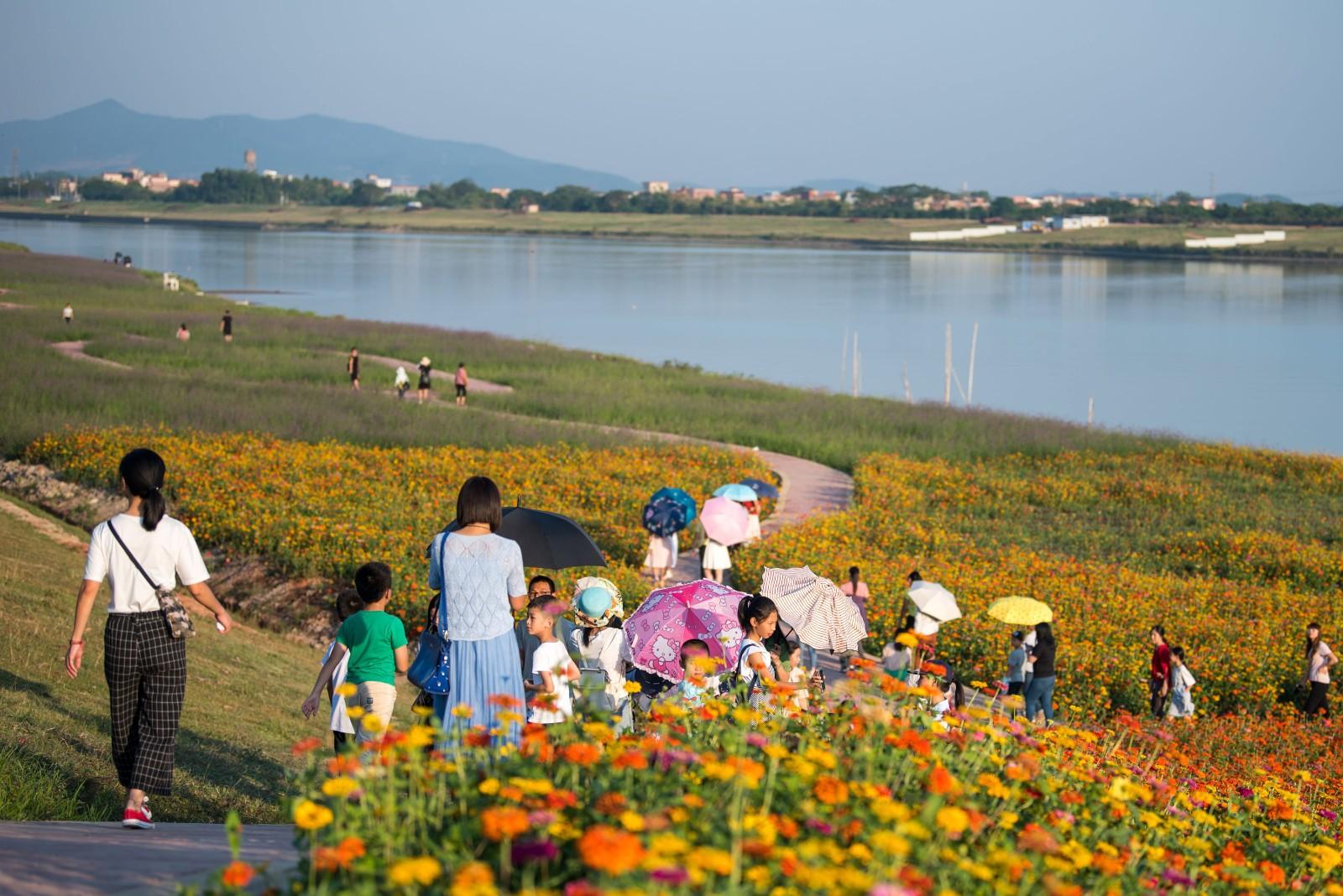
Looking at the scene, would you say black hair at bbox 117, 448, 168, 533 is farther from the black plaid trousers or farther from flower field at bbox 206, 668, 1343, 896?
flower field at bbox 206, 668, 1343, 896

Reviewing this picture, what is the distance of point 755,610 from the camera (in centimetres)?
745

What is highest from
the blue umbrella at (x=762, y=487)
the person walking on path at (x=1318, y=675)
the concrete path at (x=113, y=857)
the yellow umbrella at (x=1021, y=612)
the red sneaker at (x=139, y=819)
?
the concrete path at (x=113, y=857)

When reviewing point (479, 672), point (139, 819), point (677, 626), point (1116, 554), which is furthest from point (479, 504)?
point (1116, 554)

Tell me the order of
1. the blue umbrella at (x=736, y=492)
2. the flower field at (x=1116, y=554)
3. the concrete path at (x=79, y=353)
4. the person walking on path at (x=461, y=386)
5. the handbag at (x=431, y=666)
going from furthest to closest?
the concrete path at (x=79, y=353), the person walking on path at (x=461, y=386), the blue umbrella at (x=736, y=492), the flower field at (x=1116, y=554), the handbag at (x=431, y=666)

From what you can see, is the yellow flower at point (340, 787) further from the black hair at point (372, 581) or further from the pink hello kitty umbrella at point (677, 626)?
the pink hello kitty umbrella at point (677, 626)

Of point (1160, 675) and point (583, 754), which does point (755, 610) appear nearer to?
point (583, 754)

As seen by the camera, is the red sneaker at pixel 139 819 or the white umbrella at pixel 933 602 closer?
the red sneaker at pixel 139 819

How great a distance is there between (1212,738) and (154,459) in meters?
10.2

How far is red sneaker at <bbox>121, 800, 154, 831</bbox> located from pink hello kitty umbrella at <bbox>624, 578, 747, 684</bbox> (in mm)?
3043

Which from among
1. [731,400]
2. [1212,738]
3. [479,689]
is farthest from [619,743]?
[731,400]

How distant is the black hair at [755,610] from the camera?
7410 millimetres

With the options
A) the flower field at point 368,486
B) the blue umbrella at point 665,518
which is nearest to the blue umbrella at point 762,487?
the flower field at point 368,486

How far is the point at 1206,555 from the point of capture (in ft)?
65.9

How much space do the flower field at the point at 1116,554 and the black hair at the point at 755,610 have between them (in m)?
6.86
